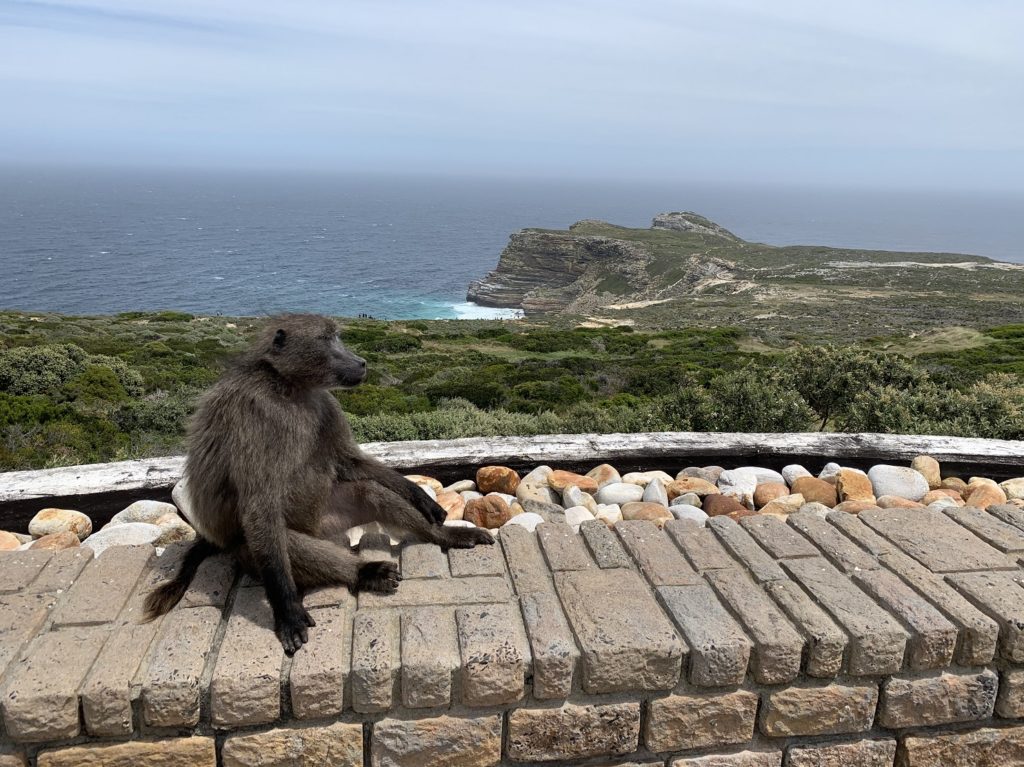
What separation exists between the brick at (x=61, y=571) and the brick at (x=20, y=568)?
19 millimetres

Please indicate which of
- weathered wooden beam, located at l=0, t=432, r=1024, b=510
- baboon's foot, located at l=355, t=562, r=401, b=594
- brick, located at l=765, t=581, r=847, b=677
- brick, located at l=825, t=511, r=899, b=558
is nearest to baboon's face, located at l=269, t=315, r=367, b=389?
baboon's foot, located at l=355, t=562, r=401, b=594

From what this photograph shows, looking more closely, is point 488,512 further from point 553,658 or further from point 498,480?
point 553,658

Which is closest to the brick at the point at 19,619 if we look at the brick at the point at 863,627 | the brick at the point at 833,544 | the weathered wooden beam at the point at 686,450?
the weathered wooden beam at the point at 686,450

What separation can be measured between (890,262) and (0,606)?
80984 millimetres

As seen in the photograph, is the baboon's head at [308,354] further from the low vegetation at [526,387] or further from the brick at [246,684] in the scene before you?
the brick at [246,684]

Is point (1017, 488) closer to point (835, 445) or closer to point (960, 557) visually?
point (835, 445)

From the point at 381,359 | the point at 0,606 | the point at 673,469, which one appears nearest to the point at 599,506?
the point at 673,469

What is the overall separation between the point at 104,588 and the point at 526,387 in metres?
11.3

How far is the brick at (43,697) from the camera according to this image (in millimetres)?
1961

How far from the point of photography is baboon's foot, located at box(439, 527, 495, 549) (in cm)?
297

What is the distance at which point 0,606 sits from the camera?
2410 millimetres

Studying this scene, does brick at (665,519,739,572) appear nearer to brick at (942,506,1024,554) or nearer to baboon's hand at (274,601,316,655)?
brick at (942,506,1024,554)

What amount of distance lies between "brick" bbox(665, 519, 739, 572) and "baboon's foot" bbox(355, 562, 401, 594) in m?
1.12

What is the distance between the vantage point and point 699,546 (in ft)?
9.49
